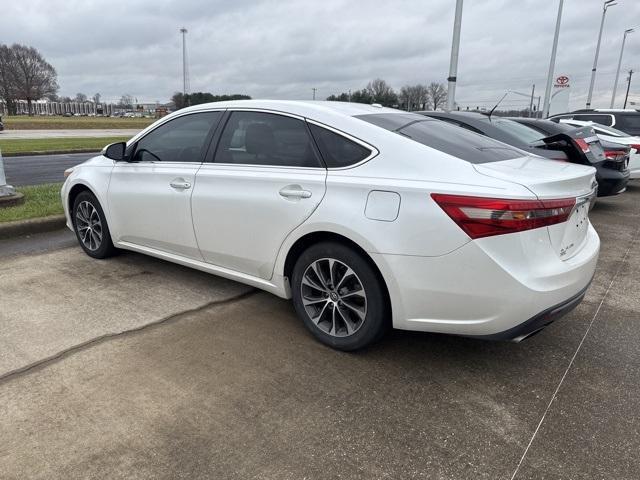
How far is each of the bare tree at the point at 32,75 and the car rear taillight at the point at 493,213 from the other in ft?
295

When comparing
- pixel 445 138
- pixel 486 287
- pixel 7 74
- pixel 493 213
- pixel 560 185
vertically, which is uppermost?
pixel 7 74

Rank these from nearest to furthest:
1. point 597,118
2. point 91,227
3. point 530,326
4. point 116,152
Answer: point 530,326
point 116,152
point 91,227
point 597,118

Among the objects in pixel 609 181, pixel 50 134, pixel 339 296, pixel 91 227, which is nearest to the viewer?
pixel 339 296

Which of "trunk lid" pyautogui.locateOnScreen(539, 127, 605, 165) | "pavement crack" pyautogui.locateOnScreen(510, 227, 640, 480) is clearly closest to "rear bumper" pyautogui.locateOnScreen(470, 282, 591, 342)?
"pavement crack" pyautogui.locateOnScreen(510, 227, 640, 480)

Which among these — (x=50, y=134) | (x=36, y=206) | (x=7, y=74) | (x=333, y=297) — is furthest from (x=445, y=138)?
(x=7, y=74)

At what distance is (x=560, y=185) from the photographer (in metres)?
2.80

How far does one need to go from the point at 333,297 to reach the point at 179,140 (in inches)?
79.7

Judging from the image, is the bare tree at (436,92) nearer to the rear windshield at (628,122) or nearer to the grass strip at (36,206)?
the rear windshield at (628,122)

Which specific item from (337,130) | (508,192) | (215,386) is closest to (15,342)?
(215,386)

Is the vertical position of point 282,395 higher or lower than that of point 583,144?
lower

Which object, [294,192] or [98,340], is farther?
[98,340]

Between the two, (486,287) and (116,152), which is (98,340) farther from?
(486,287)

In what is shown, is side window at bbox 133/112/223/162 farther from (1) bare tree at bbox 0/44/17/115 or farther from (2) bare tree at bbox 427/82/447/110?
(1) bare tree at bbox 0/44/17/115

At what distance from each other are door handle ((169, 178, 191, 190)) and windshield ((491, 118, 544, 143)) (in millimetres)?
4571
